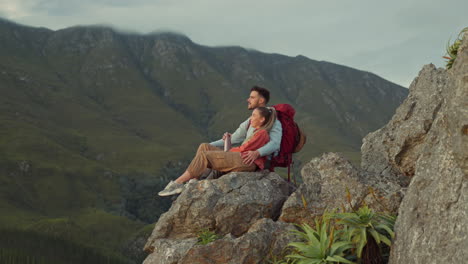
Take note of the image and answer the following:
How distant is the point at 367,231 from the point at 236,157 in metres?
4.80

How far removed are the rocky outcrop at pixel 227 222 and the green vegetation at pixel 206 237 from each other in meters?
0.17

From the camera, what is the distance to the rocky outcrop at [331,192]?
31.1 ft

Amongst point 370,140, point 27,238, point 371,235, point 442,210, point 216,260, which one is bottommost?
point 27,238

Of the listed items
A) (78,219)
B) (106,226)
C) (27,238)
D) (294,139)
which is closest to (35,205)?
(78,219)

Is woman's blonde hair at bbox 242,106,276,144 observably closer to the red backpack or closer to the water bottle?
the red backpack

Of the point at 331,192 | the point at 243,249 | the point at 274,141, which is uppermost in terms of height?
the point at 274,141

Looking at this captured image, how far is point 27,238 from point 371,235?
330ft

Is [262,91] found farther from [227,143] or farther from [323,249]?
[323,249]

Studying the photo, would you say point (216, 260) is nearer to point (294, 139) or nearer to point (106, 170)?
point (294, 139)

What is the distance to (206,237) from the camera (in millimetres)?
10219

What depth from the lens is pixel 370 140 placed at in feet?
41.0

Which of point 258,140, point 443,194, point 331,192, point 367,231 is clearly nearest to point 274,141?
point 258,140

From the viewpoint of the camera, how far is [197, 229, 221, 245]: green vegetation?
32.9 ft

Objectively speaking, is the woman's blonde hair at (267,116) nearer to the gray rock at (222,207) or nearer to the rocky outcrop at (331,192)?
the gray rock at (222,207)
